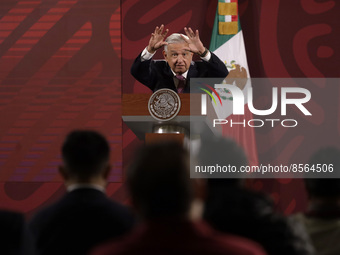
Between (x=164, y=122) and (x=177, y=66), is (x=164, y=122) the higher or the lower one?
the lower one

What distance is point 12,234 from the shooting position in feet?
4.21

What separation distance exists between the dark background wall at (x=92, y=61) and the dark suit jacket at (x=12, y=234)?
476cm

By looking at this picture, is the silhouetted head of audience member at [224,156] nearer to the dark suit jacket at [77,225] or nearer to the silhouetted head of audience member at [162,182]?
the dark suit jacket at [77,225]

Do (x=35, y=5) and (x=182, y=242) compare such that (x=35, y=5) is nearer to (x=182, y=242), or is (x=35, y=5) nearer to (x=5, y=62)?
(x=5, y=62)

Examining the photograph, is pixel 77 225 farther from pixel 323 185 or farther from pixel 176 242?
pixel 323 185

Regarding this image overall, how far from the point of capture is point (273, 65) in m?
6.05

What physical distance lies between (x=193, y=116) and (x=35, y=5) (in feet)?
12.6

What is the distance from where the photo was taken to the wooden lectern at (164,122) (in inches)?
119

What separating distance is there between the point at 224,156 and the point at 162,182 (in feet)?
1.79

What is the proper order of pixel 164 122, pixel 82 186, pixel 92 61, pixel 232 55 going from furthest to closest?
pixel 92 61 < pixel 232 55 < pixel 164 122 < pixel 82 186

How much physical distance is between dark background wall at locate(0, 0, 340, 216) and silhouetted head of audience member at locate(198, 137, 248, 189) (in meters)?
4.62

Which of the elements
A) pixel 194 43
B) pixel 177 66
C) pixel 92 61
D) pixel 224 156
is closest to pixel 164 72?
pixel 177 66

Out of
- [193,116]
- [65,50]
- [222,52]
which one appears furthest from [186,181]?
[65,50]

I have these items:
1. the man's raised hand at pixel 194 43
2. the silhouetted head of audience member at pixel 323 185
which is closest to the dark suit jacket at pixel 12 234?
the silhouetted head of audience member at pixel 323 185
